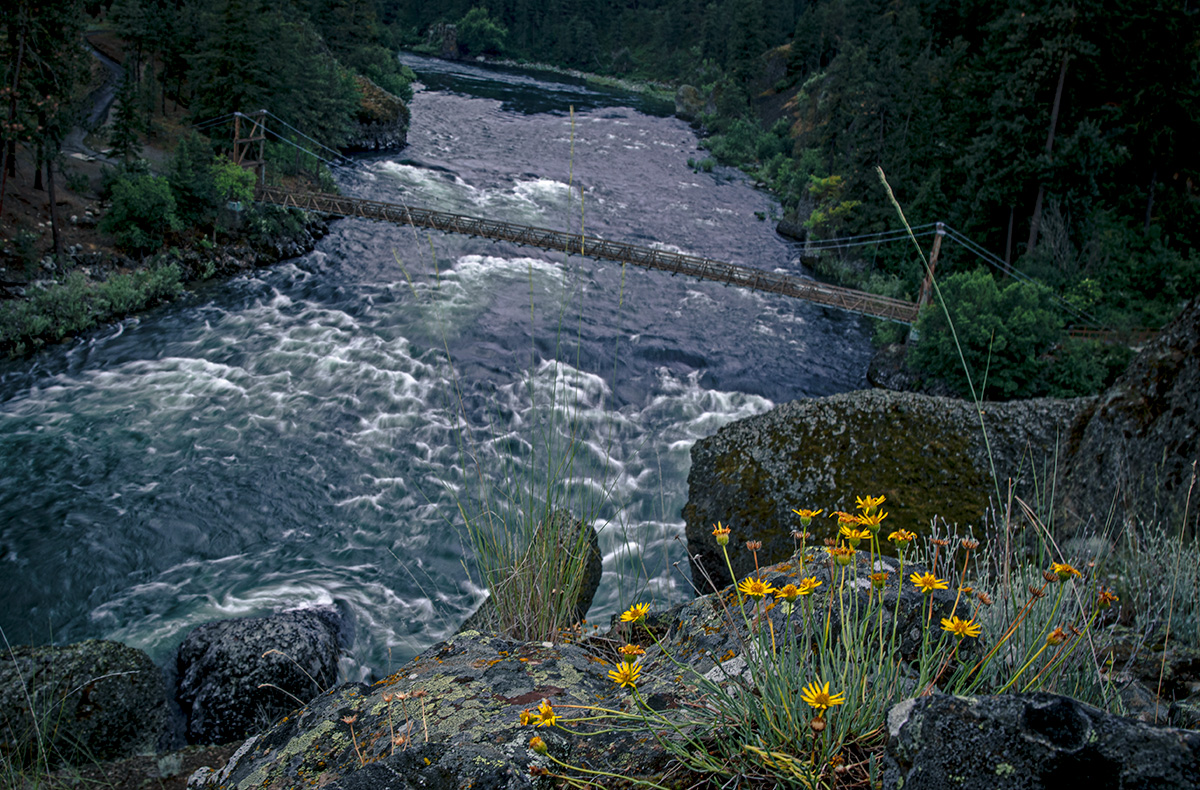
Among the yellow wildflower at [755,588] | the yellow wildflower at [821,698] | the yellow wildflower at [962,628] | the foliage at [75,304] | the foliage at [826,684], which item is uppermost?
the yellow wildflower at [962,628]

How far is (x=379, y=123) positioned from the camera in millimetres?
34781

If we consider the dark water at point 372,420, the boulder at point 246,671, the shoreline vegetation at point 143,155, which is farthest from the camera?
the shoreline vegetation at point 143,155

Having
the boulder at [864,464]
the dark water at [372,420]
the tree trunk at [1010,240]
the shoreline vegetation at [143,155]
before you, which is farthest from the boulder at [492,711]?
the tree trunk at [1010,240]

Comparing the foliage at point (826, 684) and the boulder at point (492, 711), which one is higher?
the foliage at point (826, 684)

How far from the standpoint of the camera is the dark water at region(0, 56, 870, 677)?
8.95 meters

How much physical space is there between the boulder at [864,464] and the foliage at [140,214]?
58.7 ft

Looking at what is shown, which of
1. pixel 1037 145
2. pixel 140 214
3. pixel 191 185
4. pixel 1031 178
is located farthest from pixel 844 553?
pixel 1037 145

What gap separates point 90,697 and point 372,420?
790 centimetres

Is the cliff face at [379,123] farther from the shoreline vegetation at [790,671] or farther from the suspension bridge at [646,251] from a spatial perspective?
the shoreline vegetation at [790,671]

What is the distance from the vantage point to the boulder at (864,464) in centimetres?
646

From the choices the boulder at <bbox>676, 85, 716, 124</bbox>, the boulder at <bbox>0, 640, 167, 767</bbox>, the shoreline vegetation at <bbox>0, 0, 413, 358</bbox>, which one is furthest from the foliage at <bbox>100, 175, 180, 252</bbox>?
the boulder at <bbox>676, 85, 716, 124</bbox>

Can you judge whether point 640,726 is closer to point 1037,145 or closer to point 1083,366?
point 1083,366

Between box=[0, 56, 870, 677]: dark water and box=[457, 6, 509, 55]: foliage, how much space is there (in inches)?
2471

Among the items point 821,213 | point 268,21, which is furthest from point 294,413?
point 821,213
